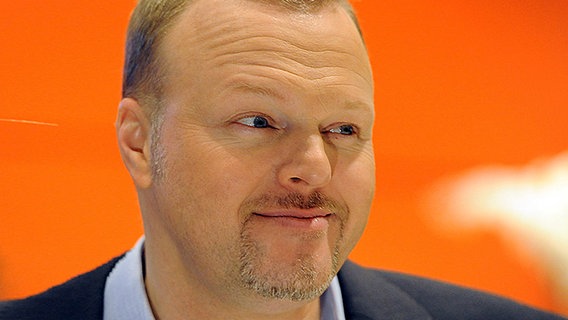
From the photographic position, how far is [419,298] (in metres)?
1.69

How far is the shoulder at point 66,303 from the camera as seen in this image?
4.73 feet

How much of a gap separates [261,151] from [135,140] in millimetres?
273

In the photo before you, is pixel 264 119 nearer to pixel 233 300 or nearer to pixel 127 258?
pixel 233 300

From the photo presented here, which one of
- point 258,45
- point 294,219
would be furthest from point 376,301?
point 258,45

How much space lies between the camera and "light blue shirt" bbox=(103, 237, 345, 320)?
144 centimetres

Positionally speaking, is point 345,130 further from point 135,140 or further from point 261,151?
point 135,140

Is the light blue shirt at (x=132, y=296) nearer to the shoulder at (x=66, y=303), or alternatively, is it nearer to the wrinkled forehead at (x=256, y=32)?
the shoulder at (x=66, y=303)

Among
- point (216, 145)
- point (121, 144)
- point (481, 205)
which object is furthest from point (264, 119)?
point (481, 205)

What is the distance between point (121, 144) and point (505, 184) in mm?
1142

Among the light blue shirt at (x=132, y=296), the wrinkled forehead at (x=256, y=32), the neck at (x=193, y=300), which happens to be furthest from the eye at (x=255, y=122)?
the light blue shirt at (x=132, y=296)

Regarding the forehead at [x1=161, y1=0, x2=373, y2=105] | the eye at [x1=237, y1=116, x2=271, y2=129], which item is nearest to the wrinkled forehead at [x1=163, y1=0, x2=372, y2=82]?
the forehead at [x1=161, y1=0, x2=373, y2=105]

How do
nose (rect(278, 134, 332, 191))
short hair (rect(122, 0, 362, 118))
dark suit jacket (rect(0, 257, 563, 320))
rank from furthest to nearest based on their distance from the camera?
dark suit jacket (rect(0, 257, 563, 320)), short hair (rect(122, 0, 362, 118)), nose (rect(278, 134, 332, 191))

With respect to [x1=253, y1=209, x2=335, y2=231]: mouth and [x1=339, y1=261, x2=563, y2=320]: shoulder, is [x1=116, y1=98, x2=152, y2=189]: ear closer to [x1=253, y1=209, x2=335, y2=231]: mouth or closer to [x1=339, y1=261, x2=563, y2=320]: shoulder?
[x1=253, y1=209, x2=335, y2=231]: mouth

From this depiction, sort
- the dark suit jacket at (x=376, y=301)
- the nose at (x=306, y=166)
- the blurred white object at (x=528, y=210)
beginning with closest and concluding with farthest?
1. the nose at (x=306, y=166)
2. the dark suit jacket at (x=376, y=301)
3. the blurred white object at (x=528, y=210)
